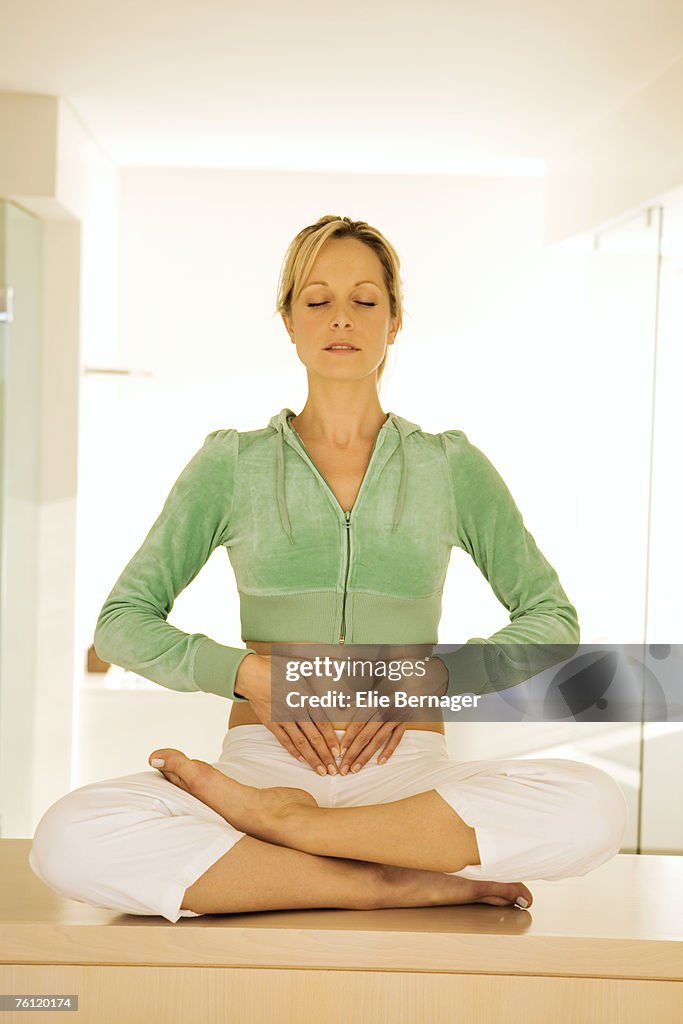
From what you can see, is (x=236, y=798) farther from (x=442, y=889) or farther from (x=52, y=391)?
(x=52, y=391)

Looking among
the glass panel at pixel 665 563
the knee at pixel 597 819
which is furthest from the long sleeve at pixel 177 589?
the glass panel at pixel 665 563

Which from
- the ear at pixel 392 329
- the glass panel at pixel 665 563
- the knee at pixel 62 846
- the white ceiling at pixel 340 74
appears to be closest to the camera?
the knee at pixel 62 846

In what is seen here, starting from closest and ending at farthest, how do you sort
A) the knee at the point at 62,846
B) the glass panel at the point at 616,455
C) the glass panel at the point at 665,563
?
the knee at the point at 62,846, the glass panel at the point at 616,455, the glass panel at the point at 665,563

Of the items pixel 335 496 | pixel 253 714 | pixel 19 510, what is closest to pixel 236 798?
pixel 253 714

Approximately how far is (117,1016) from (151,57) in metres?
2.27

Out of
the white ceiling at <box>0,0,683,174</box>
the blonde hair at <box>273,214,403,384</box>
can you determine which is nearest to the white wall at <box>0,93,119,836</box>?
the white ceiling at <box>0,0,683,174</box>

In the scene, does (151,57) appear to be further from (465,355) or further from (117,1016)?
(117,1016)

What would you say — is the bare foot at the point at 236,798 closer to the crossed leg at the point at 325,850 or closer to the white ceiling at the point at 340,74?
the crossed leg at the point at 325,850

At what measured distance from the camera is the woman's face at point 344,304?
227 centimetres

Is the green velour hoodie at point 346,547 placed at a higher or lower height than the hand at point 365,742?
higher

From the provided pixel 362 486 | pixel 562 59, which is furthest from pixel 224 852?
pixel 562 59

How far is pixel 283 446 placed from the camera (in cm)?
231

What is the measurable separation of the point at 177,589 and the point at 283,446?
34 cm

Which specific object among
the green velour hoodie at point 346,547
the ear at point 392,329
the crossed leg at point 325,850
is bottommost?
the crossed leg at point 325,850
